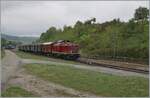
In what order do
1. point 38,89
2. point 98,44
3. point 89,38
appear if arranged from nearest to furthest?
point 38,89 < point 98,44 < point 89,38

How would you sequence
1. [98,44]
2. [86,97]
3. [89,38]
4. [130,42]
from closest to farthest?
[86,97], [130,42], [98,44], [89,38]

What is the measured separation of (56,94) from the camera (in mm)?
15727

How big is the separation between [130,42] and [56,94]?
3605cm

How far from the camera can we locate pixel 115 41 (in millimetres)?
53031

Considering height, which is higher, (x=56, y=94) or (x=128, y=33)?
(x=128, y=33)

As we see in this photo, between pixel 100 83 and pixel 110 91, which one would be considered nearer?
pixel 110 91

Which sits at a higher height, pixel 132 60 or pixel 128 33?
pixel 128 33

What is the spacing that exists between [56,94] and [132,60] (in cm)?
2808

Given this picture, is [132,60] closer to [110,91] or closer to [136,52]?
[136,52]

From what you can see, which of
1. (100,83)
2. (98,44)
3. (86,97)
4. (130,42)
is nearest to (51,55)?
(98,44)

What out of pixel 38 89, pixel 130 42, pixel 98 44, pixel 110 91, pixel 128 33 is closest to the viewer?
pixel 110 91

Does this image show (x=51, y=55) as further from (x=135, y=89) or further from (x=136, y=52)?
(x=135, y=89)

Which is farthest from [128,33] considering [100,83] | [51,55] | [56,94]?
[56,94]

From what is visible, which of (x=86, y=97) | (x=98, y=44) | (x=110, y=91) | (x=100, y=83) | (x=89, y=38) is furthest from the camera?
(x=89, y=38)
